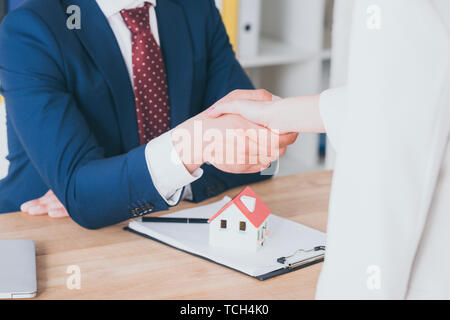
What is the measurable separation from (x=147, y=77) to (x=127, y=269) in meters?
0.65

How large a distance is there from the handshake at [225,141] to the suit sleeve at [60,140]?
10cm

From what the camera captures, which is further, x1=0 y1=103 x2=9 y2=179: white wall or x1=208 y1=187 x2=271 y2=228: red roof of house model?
x1=0 y1=103 x2=9 y2=179: white wall

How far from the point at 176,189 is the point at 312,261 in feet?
1.04

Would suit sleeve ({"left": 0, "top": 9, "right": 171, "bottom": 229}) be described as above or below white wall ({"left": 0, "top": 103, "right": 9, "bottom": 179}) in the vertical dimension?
above

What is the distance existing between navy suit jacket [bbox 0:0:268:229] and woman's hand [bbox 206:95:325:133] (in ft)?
0.67

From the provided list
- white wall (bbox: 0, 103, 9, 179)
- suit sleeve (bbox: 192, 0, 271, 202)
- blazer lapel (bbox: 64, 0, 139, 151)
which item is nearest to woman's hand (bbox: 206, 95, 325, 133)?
blazer lapel (bbox: 64, 0, 139, 151)

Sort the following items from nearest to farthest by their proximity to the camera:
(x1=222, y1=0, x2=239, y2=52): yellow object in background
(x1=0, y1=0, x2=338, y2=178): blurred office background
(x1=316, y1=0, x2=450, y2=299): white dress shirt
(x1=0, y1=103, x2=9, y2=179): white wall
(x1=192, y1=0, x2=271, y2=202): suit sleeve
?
(x1=316, y1=0, x2=450, y2=299): white dress shirt < (x1=192, y1=0, x2=271, y2=202): suit sleeve < (x1=0, y1=103, x2=9, y2=179): white wall < (x1=222, y1=0, x2=239, y2=52): yellow object in background < (x1=0, y1=0, x2=338, y2=178): blurred office background

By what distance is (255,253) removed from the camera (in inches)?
44.5

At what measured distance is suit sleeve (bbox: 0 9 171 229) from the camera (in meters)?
1.26

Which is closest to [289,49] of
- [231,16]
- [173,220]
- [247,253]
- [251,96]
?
[231,16]

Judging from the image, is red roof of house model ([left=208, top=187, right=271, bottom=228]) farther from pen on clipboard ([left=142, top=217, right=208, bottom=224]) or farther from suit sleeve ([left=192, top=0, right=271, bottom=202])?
suit sleeve ([left=192, top=0, right=271, bottom=202])

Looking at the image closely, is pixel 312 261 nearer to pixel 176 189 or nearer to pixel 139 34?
pixel 176 189

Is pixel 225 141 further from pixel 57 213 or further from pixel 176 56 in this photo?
pixel 176 56

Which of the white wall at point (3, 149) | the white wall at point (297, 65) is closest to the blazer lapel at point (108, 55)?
the white wall at point (3, 149)
